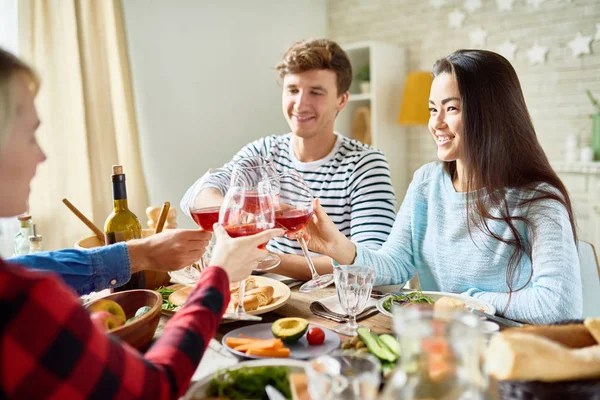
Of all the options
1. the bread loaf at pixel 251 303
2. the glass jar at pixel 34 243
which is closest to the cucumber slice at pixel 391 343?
the bread loaf at pixel 251 303

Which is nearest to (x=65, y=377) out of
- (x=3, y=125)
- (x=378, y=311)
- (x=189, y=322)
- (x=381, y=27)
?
(x=189, y=322)

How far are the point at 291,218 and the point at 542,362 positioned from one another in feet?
2.66

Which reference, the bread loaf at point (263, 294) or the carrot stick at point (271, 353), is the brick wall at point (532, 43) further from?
the carrot stick at point (271, 353)

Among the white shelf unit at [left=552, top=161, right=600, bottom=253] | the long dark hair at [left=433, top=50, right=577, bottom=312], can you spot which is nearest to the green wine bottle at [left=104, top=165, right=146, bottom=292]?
the long dark hair at [left=433, top=50, right=577, bottom=312]

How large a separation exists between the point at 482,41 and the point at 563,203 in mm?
2897

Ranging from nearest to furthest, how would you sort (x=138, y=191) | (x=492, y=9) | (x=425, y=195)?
(x=425, y=195) → (x=138, y=191) → (x=492, y=9)

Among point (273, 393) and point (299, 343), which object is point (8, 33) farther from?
point (273, 393)

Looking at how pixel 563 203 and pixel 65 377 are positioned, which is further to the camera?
pixel 563 203

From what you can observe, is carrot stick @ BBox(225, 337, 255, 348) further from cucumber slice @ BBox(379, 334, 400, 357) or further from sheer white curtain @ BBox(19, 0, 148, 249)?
sheer white curtain @ BBox(19, 0, 148, 249)

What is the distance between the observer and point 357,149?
2467 millimetres

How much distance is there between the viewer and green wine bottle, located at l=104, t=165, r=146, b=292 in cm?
151

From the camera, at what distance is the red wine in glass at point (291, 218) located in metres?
1.42

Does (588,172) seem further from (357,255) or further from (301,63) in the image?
(357,255)

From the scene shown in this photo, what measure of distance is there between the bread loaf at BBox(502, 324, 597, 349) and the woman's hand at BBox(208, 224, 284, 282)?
Answer: 1.65ft
